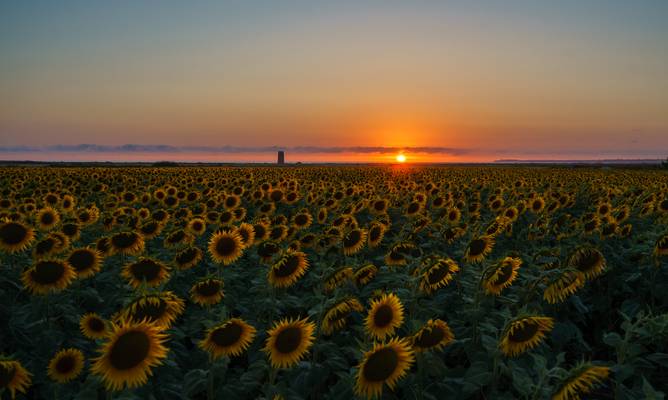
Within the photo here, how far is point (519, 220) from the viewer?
36.2ft

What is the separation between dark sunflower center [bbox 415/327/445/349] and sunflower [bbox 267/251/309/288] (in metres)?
2.04

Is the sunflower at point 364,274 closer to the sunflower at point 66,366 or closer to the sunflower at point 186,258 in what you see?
the sunflower at point 186,258

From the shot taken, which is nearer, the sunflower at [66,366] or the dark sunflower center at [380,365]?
the dark sunflower center at [380,365]

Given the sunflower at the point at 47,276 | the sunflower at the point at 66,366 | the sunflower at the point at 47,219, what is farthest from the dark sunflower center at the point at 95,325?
the sunflower at the point at 47,219

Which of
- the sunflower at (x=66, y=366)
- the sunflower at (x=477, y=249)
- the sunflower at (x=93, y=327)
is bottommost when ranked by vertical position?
the sunflower at (x=66, y=366)

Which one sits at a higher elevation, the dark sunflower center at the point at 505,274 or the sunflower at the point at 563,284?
the dark sunflower center at the point at 505,274

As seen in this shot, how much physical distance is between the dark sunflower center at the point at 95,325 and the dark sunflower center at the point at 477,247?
4102mm

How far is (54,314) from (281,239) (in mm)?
3274

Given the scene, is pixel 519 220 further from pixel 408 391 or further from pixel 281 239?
pixel 408 391

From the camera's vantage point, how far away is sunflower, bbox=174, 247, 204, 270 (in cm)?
578

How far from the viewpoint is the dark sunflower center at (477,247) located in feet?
18.2

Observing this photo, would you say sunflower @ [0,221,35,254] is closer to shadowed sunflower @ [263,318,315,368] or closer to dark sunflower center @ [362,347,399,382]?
shadowed sunflower @ [263,318,315,368]

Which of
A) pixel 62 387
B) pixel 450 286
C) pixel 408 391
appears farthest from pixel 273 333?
pixel 450 286

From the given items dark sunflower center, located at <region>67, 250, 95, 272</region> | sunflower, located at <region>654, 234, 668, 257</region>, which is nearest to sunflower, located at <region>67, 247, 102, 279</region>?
dark sunflower center, located at <region>67, 250, 95, 272</region>
